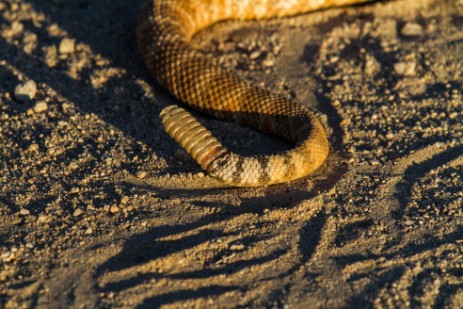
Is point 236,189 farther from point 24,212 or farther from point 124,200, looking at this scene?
point 24,212

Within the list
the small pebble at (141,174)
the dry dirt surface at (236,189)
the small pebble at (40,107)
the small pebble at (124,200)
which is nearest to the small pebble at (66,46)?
the dry dirt surface at (236,189)

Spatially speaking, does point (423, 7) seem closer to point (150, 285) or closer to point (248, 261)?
point (248, 261)

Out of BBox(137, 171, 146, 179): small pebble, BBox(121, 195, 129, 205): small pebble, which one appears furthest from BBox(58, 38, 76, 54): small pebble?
BBox(121, 195, 129, 205): small pebble

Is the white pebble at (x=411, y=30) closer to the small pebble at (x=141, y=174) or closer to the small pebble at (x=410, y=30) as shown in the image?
the small pebble at (x=410, y=30)

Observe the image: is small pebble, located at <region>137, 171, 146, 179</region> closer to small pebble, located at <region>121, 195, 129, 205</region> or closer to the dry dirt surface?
the dry dirt surface

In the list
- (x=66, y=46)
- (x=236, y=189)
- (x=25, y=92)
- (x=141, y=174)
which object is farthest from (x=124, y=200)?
(x=66, y=46)

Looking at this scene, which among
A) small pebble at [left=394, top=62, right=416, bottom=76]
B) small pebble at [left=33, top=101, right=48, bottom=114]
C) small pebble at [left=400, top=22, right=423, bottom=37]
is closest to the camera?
small pebble at [left=33, top=101, right=48, bottom=114]

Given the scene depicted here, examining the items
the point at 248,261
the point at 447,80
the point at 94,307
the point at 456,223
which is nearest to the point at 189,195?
the point at 248,261
